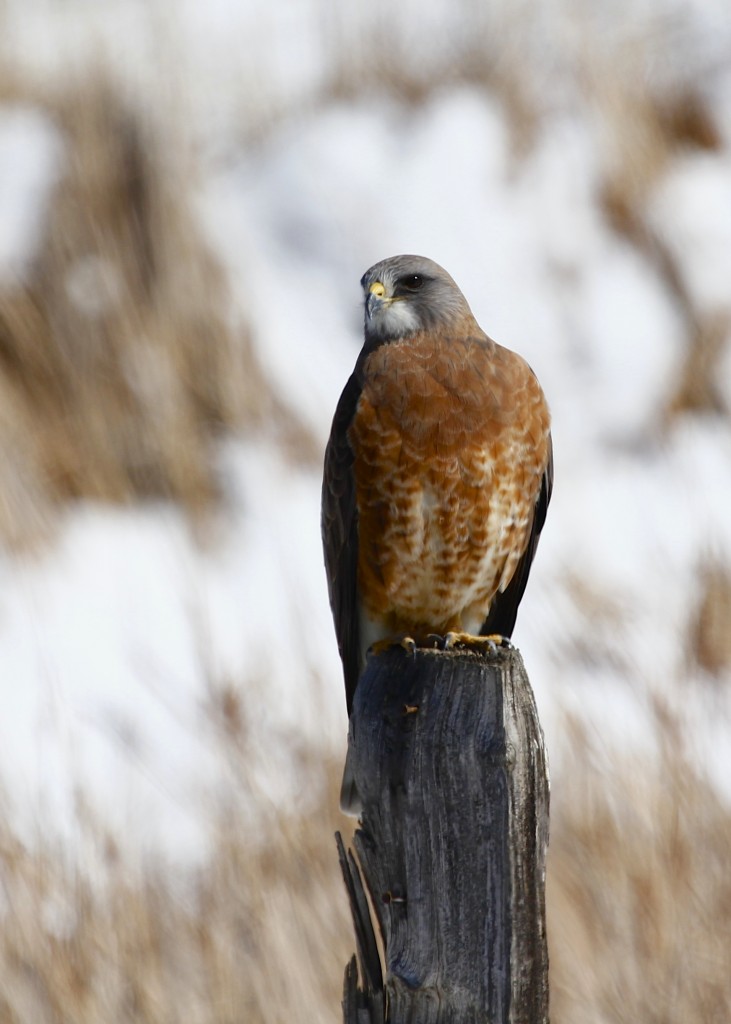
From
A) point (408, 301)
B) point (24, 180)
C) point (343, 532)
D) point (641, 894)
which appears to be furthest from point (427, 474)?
point (24, 180)

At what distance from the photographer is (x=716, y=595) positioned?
21.4 ft

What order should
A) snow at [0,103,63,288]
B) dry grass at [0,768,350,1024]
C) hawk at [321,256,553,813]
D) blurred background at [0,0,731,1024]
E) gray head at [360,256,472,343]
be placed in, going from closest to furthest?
hawk at [321,256,553,813]
gray head at [360,256,472,343]
dry grass at [0,768,350,1024]
blurred background at [0,0,731,1024]
snow at [0,103,63,288]

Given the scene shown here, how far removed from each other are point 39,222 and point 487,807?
6.52 m

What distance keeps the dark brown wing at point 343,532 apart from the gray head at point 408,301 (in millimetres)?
197

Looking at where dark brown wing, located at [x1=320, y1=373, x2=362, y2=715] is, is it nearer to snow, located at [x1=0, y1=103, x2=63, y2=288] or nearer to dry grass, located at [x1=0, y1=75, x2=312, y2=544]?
dry grass, located at [x1=0, y1=75, x2=312, y2=544]

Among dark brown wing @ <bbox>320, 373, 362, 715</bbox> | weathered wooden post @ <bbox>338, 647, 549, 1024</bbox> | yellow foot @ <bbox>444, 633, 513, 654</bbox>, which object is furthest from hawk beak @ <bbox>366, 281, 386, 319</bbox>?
weathered wooden post @ <bbox>338, 647, 549, 1024</bbox>

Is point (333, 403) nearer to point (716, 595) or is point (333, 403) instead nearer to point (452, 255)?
point (452, 255)

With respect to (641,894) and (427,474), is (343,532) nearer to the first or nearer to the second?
(427,474)

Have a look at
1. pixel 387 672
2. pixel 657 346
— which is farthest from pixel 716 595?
pixel 387 672

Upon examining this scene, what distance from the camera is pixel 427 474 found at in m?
3.42

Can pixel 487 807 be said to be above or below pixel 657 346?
below

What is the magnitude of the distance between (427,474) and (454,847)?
149cm

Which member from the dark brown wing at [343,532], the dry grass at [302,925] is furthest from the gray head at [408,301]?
the dry grass at [302,925]

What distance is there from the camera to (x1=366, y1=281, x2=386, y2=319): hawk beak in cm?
376
